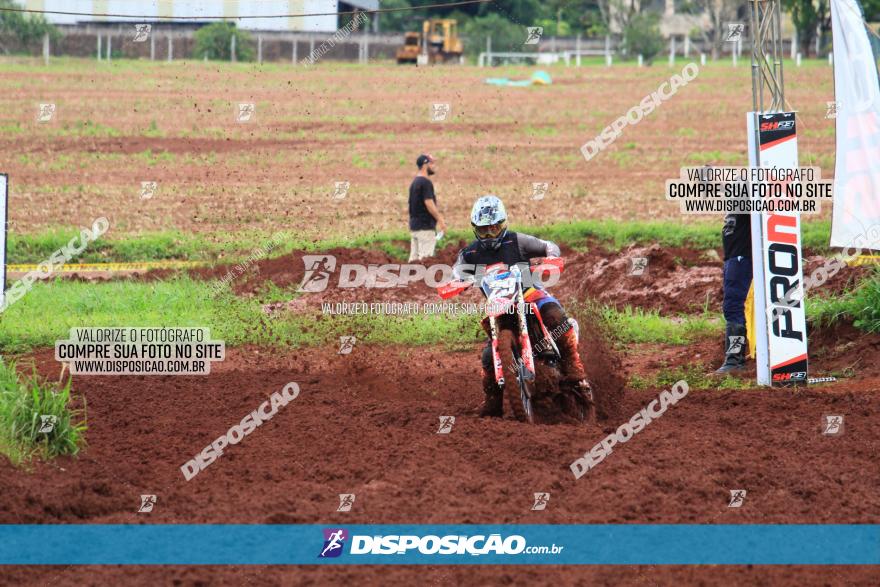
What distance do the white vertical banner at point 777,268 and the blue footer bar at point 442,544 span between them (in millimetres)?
4271

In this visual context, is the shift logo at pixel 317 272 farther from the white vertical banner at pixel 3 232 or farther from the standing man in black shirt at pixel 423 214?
the white vertical banner at pixel 3 232

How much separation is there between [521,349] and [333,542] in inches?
124

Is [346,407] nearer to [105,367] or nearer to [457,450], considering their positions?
[457,450]

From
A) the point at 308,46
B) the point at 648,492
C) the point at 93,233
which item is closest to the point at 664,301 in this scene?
the point at 648,492

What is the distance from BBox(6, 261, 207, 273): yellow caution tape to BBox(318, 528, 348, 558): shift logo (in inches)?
486

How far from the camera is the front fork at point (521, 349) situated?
32.0 feet

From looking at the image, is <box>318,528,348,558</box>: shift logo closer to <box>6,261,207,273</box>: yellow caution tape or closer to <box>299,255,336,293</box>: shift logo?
<box>299,255,336,293</box>: shift logo

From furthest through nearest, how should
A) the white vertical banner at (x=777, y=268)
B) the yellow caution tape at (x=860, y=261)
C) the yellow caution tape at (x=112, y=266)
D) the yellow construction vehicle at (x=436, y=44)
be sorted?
the yellow construction vehicle at (x=436, y=44), the yellow caution tape at (x=112, y=266), the yellow caution tape at (x=860, y=261), the white vertical banner at (x=777, y=268)

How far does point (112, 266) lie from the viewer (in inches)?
784

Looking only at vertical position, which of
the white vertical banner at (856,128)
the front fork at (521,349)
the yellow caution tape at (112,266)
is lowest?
the yellow caution tape at (112,266)

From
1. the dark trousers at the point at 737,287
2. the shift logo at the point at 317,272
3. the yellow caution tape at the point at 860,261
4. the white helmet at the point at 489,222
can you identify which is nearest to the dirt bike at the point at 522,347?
the white helmet at the point at 489,222

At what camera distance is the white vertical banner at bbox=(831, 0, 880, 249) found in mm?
13125

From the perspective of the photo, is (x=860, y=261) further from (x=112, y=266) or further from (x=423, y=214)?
(x=112, y=266)

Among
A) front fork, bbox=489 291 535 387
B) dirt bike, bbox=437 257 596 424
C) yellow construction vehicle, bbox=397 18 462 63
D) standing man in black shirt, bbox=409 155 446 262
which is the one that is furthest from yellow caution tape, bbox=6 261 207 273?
yellow construction vehicle, bbox=397 18 462 63
